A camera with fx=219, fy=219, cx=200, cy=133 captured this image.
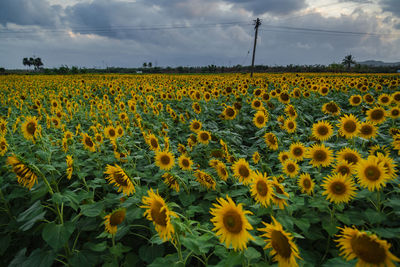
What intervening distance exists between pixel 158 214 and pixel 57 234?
39.3 inches

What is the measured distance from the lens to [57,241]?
1756 mm

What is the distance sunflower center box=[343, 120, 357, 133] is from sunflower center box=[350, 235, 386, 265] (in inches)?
100.0

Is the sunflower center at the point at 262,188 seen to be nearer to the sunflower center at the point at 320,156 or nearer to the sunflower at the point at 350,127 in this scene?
the sunflower center at the point at 320,156

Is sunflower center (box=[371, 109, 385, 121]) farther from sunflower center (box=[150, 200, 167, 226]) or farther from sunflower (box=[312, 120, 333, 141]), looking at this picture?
sunflower center (box=[150, 200, 167, 226])

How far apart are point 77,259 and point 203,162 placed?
2574mm

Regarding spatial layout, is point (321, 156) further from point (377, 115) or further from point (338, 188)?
point (377, 115)

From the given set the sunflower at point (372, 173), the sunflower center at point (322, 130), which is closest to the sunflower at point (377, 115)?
the sunflower center at point (322, 130)

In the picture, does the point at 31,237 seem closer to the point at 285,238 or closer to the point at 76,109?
the point at 285,238

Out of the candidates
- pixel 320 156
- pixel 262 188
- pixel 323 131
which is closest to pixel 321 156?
pixel 320 156

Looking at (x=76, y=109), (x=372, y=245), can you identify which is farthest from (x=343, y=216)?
(x=76, y=109)

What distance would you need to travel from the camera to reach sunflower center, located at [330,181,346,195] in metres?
2.04

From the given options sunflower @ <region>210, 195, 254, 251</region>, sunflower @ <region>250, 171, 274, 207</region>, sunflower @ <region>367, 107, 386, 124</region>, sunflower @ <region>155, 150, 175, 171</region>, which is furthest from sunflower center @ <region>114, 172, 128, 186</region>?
sunflower @ <region>367, 107, 386, 124</region>

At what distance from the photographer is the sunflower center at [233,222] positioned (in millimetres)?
1376

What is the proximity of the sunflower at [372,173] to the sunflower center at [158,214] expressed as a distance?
73.7 inches
